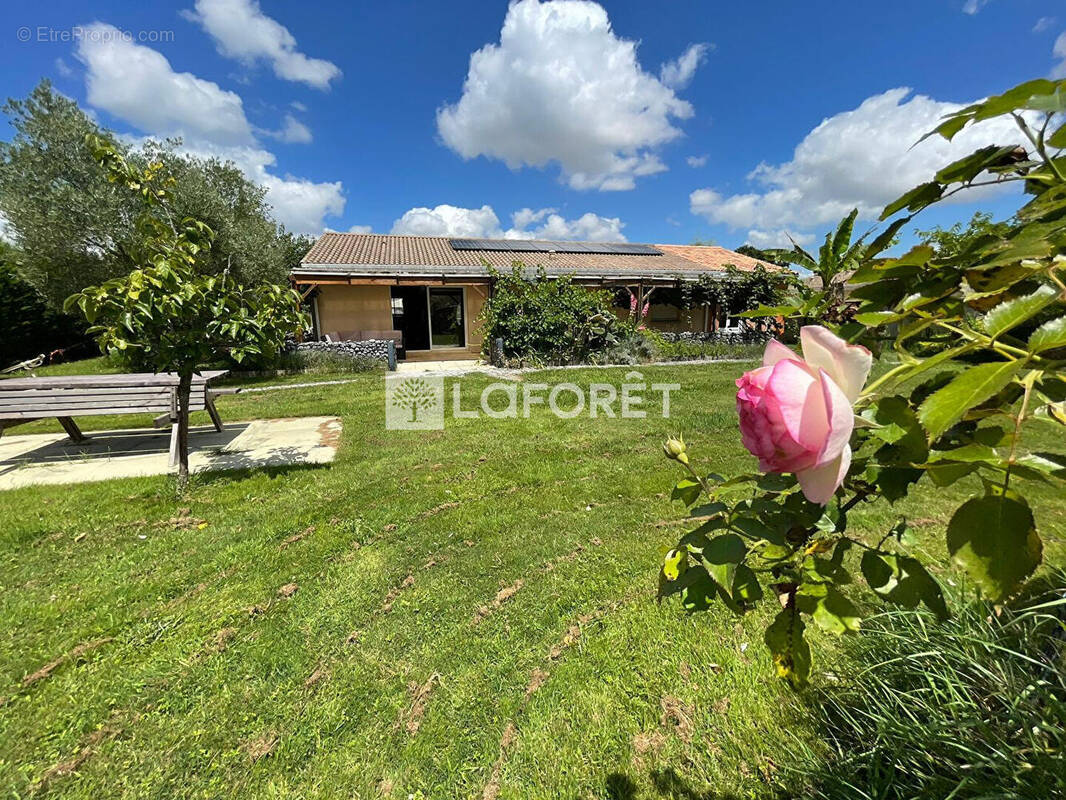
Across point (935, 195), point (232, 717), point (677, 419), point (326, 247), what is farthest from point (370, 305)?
point (935, 195)

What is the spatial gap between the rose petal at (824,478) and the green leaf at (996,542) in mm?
100

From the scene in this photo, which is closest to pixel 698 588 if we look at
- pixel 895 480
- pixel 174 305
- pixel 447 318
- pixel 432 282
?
pixel 895 480

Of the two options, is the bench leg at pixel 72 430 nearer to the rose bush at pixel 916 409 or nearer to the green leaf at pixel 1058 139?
the rose bush at pixel 916 409

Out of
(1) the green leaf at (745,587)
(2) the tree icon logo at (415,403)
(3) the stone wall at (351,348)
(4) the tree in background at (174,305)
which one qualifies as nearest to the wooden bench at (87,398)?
(4) the tree in background at (174,305)

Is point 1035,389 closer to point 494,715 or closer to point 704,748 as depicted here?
point 704,748

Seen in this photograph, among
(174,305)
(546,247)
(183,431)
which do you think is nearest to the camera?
(174,305)

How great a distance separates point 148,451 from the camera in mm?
5613

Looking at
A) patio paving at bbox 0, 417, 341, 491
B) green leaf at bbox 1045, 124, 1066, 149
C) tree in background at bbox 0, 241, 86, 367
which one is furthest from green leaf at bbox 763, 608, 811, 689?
tree in background at bbox 0, 241, 86, 367

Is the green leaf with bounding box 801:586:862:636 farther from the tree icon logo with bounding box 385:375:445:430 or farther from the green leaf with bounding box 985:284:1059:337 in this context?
the tree icon logo with bounding box 385:375:445:430

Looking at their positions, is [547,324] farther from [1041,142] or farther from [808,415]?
[808,415]

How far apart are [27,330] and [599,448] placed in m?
21.2

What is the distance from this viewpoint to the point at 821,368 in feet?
1.75

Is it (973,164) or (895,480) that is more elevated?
(973,164)

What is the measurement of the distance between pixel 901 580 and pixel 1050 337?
366 millimetres
